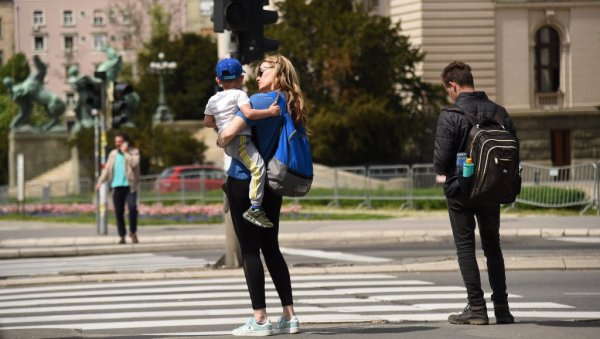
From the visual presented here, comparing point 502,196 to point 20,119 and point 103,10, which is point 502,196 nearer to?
point 20,119

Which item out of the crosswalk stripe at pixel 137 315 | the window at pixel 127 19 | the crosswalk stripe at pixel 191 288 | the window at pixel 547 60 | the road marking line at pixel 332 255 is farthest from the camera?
the window at pixel 127 19

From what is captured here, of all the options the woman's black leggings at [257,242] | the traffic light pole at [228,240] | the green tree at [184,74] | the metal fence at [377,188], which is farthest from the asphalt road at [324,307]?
the green tree at [184,74]

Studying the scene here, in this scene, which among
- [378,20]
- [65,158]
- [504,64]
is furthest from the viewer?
[65,158]

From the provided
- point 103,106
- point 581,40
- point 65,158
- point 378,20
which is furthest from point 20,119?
point 103,106

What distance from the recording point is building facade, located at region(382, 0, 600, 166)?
60.2 metres

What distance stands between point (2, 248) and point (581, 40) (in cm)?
4089

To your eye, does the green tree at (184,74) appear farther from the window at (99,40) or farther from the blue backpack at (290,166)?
the blue backpack at (290,166)

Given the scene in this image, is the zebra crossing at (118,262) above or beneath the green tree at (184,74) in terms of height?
beneath

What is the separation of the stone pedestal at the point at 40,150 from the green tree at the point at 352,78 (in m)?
19.6

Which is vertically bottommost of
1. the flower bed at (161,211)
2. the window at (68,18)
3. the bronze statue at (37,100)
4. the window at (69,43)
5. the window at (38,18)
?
the flower bed at (161,211)

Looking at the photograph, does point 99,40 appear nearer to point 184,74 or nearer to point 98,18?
point 98,18

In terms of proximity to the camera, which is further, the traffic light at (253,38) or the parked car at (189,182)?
the parked car at (189,182)

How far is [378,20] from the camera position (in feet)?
189

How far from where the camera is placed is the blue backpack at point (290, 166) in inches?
390
